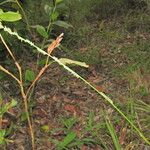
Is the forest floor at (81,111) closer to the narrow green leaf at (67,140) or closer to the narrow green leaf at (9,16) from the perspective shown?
the narrow green leaf at (67,140)

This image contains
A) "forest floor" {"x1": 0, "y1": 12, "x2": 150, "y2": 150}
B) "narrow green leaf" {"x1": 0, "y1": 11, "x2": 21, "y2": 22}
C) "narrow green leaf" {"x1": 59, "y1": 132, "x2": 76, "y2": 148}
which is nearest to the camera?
"narrow green leaf" {"x1": 0, "y1": 11, "x2": 21, "y2": 22}

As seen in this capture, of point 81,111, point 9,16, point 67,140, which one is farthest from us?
point 81,111

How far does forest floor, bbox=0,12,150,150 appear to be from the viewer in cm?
283

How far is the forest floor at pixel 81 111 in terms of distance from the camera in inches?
112

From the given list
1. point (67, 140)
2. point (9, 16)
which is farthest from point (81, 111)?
point (9, 16)

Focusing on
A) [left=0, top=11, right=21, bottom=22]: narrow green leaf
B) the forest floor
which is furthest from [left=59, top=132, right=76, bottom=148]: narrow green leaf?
[left=0, top=11, right=21, bottom=22]: narrow green leaf

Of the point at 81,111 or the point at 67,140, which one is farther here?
the point at 81,111

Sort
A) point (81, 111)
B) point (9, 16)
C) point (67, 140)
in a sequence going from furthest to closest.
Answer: point (81, 111)
point (67, 140)
point (9, 16)

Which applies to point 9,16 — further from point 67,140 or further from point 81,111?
point 81,111

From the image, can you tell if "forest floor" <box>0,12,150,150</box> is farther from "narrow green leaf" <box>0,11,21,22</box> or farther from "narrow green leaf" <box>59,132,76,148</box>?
"narrow green leaf" <box>0,11,21,22</box>

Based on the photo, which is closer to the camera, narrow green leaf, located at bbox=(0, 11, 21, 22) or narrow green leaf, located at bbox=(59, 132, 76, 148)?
narrow green leaf, located at bbox=(0, 11, 21, 22)

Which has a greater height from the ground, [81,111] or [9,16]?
[9,16]

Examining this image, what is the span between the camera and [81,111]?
3271 mm

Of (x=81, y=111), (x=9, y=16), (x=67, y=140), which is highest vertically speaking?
(x=9, y=16)
